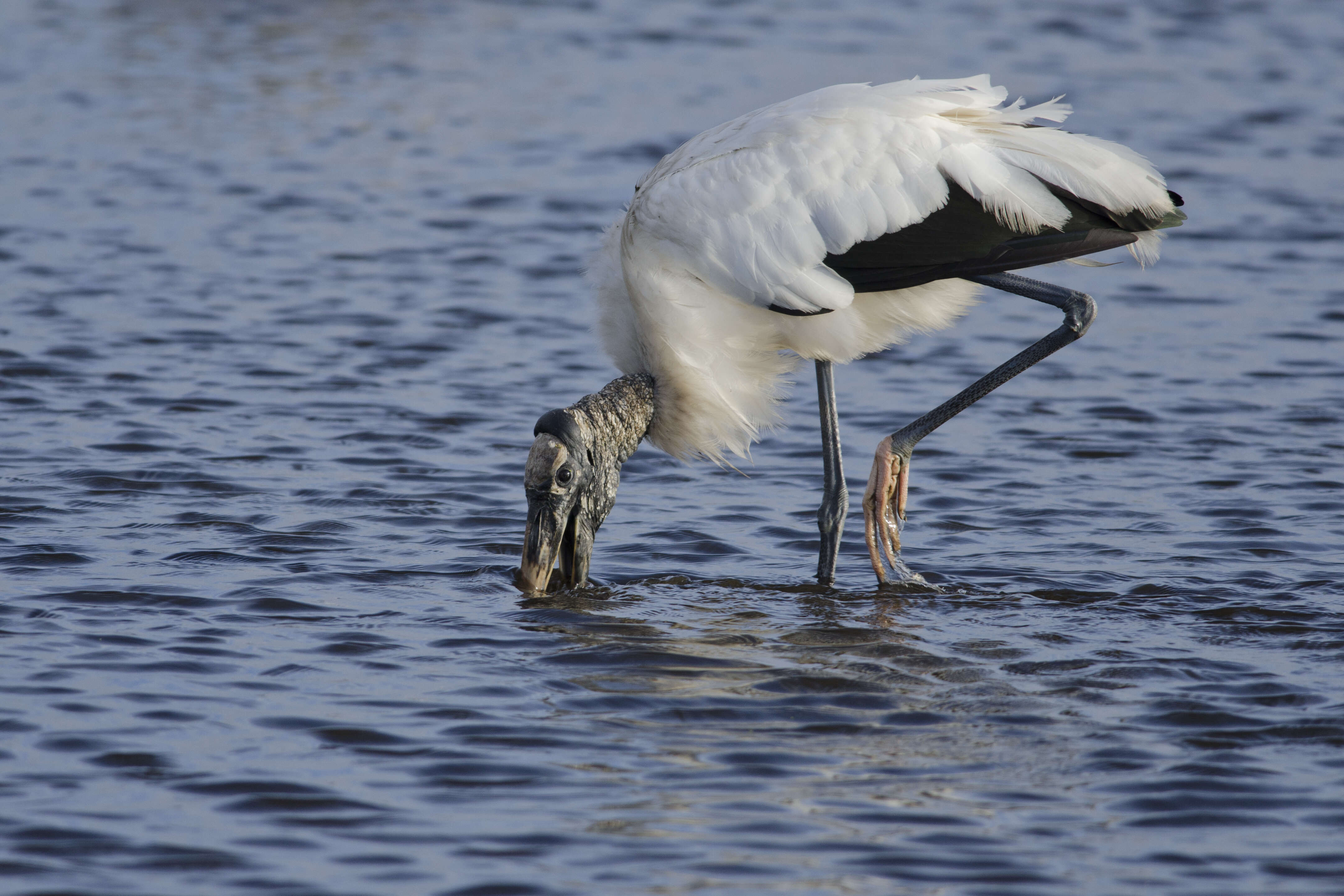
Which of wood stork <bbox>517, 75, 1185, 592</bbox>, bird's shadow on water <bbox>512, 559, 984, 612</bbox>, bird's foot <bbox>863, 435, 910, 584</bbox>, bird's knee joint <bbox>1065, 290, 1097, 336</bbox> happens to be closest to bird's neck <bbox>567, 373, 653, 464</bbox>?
wood stork <bbox>517, 75, 1185, 592</bbox>

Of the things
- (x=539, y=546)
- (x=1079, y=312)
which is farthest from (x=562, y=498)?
(x=1079, y=312)

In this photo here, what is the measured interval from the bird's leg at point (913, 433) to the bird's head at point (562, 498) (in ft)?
3.58

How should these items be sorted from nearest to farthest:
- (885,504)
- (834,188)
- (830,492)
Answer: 1. (834,188)
2. (885,504)
3. (830,492)

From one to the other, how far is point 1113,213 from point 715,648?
2.26 meters

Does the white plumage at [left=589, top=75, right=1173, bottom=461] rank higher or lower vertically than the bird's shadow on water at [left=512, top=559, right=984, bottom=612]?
higher

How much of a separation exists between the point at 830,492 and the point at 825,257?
1097 mm

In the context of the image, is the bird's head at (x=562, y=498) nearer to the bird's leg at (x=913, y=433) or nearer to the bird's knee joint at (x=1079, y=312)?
the bird's leg at (x=913, y=433)

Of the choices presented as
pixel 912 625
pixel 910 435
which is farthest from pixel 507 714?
pixel 910 435

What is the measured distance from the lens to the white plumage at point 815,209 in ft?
21.7

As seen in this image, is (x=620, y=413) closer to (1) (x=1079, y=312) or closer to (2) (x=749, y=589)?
(2) (x=749, y=589)

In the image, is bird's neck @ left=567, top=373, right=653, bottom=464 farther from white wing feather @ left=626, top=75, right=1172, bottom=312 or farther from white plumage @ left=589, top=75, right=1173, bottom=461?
white wing feather @ left=626, top=75, right=1172, bottom=312

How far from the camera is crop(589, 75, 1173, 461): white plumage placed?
6.61 m

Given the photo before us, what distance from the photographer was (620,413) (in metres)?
7.15

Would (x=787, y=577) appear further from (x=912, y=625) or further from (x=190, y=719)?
(x=190, y=719)
